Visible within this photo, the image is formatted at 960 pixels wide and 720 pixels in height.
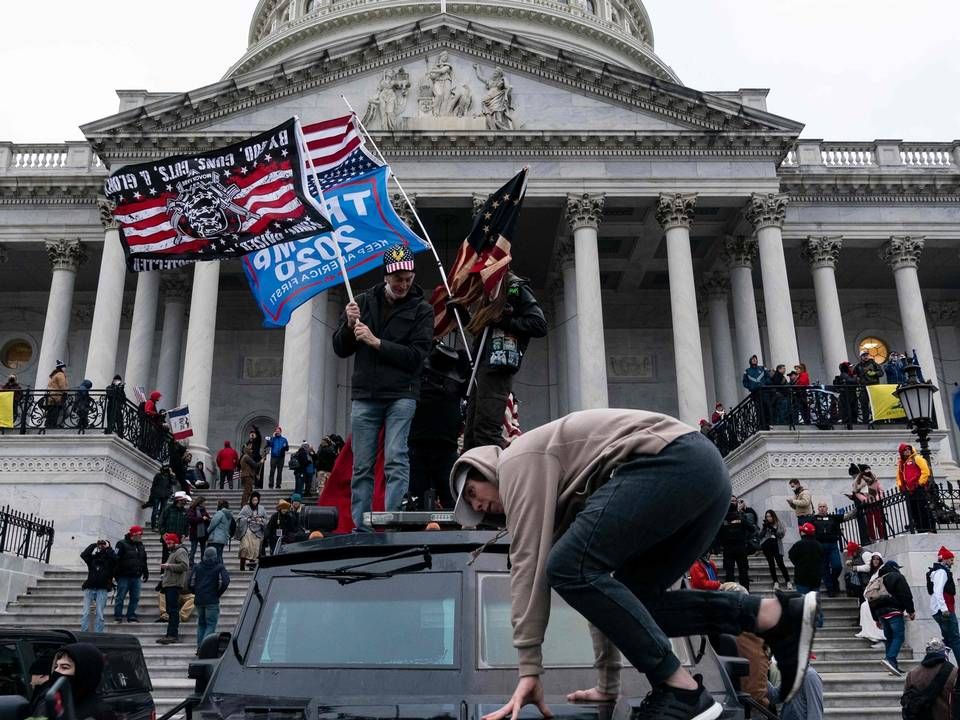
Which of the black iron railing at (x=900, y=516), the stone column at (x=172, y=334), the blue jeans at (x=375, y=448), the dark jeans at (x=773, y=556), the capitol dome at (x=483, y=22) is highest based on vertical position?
the capitol dome at (x=483, y=22)

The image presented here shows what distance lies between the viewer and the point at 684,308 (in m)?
28.8

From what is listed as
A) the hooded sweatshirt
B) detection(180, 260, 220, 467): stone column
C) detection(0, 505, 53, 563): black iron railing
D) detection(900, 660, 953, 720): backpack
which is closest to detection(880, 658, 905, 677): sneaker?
the hooded sweatshirt

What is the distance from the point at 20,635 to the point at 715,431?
2182 centimetres

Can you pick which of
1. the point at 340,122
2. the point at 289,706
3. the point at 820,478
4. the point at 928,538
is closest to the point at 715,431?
the point at 820,478

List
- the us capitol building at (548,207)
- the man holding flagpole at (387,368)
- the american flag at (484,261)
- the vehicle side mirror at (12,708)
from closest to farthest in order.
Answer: the vehicle side mirror at (12,708) < the man holding flagpole at (387,368) < the american flag at (484,261) < the us capitol building at (548,207)

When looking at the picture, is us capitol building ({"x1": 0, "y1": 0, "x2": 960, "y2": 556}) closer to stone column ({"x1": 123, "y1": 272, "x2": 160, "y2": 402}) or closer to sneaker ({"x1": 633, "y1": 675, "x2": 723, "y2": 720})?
stone column ({"x1": 123, "y1": 272, "x2": 160, "y2": 402})

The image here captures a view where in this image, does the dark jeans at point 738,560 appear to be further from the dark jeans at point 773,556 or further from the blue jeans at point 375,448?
the blue jeans at point 375,448

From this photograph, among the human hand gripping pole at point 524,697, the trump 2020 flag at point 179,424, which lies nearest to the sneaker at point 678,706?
the human hand gripping pole at point 524,697

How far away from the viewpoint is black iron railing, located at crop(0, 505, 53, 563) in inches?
700

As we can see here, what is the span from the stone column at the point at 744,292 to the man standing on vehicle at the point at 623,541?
29331 mm

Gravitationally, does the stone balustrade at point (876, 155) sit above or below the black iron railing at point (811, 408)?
above

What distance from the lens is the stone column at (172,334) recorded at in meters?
33.7

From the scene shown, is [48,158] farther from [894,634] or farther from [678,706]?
[678,706]

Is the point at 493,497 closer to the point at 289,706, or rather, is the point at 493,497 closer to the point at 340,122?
the point at 289,706
